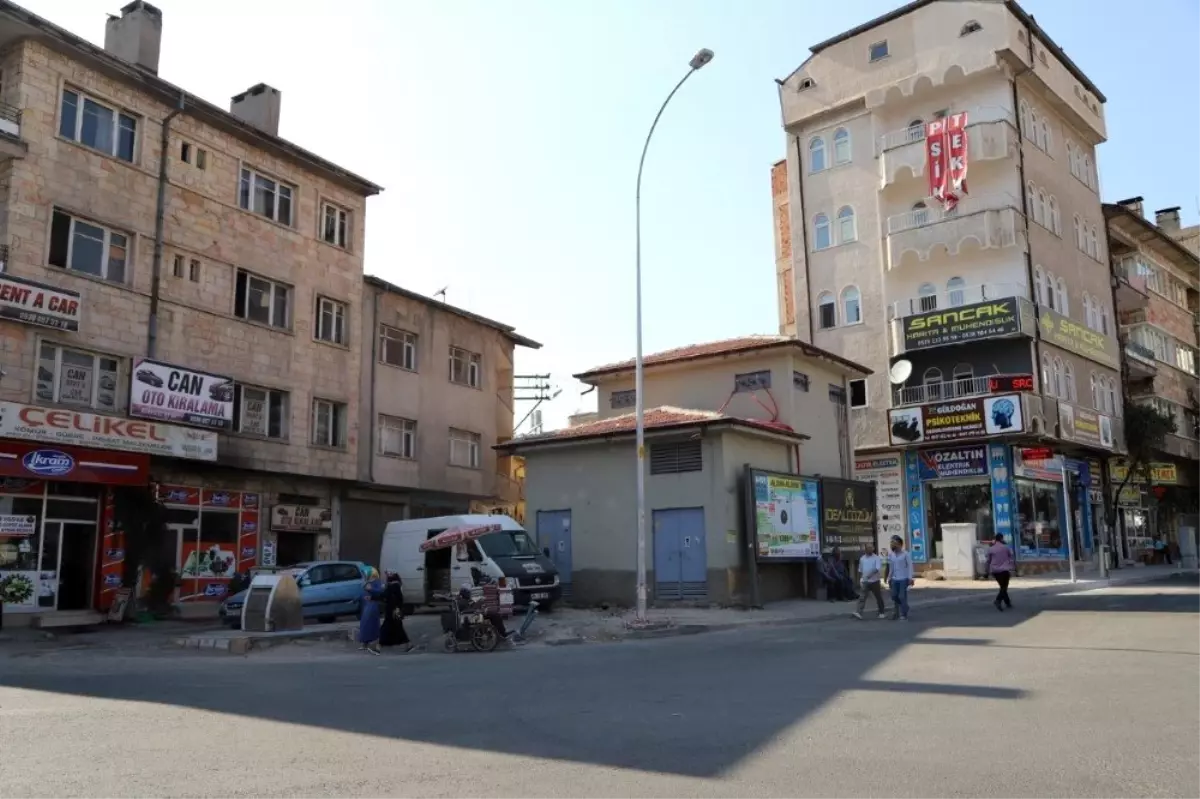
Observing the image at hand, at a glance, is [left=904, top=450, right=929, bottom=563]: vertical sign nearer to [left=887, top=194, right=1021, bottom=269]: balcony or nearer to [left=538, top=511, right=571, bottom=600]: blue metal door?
[left=887, top=194, right=1021, bottom=269]: balcony

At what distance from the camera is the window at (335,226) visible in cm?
3100

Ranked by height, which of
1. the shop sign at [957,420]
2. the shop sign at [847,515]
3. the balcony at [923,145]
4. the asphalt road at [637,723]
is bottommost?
the asphalt road at [637,723]

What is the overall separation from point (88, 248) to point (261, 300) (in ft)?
17.6

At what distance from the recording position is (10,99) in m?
22.3

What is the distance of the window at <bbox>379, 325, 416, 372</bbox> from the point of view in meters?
32.7

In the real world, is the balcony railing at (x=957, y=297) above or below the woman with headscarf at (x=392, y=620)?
above

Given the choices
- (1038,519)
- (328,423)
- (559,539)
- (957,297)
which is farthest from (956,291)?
(328,423)

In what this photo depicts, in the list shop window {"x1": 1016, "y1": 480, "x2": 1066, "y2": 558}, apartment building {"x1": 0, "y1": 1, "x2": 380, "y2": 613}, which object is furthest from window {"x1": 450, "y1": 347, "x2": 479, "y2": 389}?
shop window {"x1": 1016, "y1": 480, "x2": 1066, "y2": 558}

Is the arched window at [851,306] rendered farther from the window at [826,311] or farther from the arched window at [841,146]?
the arched window at [841,146]

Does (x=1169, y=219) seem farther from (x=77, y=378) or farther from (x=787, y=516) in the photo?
(x=77, y=378)

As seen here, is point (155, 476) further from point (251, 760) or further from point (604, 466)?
point (251, 760)

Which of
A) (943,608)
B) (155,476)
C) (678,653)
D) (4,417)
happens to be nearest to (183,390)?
(155,476)

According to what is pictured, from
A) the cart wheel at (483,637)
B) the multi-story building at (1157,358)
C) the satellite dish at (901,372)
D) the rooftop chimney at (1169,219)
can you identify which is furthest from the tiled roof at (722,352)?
the rooftop chimney at (1169,219)

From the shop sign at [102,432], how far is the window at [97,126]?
6856 mm
